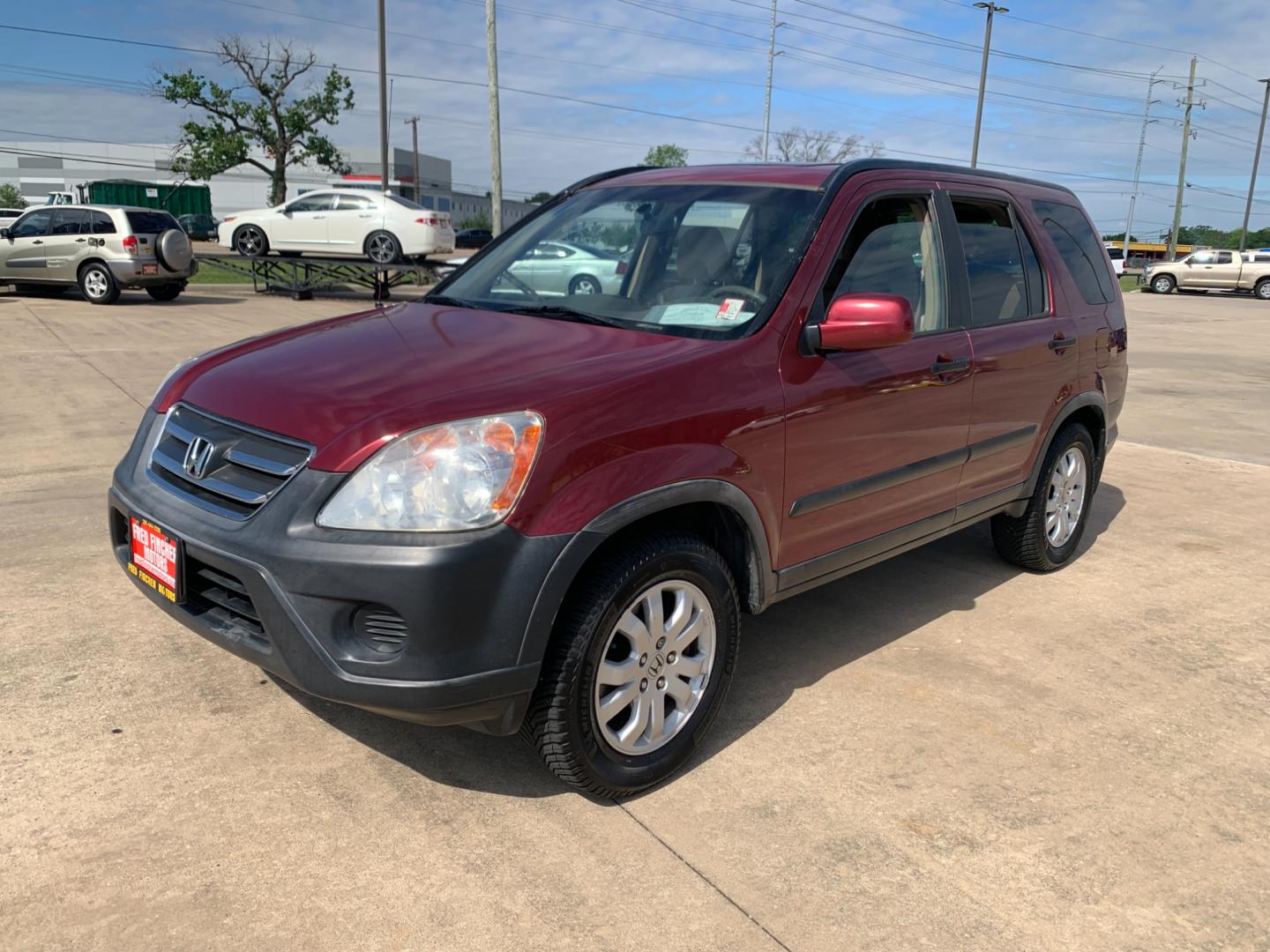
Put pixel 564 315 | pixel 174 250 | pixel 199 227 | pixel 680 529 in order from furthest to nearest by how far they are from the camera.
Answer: pixel 199 227 → pixel 174 250 → pixel 564 315 → pixel 680 529

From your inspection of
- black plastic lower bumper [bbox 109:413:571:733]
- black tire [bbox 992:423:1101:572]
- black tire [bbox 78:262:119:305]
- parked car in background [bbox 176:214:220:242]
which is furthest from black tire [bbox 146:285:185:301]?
parked car in background [bbox 176:214:220:242]

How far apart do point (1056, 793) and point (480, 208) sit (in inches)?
4884

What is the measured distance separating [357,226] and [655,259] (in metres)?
18.8

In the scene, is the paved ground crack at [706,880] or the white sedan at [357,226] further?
the white sedan at [357,226]

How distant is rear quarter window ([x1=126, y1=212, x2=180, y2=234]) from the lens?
1747 centimetres

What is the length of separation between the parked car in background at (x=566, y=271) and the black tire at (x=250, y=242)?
66.5ft

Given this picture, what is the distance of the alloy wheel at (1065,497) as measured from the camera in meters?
4.85

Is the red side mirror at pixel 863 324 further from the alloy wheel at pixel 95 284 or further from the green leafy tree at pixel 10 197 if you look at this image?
the green leafy tree at pixel 10 197

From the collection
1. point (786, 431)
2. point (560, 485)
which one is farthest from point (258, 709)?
point (786, 431)

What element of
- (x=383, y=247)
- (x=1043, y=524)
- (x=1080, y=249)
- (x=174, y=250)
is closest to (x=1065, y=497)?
(x=1043, y=524)

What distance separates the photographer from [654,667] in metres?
2.85

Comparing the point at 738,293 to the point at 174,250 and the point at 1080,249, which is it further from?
the point at 174,250

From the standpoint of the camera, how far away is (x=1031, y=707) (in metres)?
3.51

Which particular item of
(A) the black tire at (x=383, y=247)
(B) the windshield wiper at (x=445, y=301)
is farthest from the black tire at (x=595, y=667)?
(A) the black tire at (x=383, y=247)
